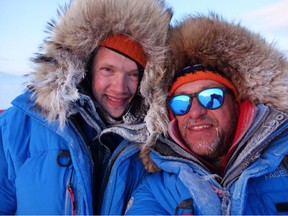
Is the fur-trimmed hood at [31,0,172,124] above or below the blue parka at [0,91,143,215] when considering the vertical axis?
above

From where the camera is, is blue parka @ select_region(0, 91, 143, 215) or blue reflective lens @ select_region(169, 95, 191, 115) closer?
blue parka @ select_region(0, 91, 143, 215)

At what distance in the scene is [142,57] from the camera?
2.35 metres

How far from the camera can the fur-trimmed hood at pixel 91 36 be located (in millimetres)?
2170

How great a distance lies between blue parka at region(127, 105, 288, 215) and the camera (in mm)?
1811

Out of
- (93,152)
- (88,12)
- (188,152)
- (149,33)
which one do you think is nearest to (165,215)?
(188,152)

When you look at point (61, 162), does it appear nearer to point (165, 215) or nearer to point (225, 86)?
point (165, 215)

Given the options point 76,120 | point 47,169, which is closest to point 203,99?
point 76,120

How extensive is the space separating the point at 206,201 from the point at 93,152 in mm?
865

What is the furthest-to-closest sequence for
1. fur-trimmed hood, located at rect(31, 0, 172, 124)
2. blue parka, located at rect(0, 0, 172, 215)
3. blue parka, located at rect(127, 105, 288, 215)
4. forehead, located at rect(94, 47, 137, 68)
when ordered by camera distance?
forehead, located at rect(94, 47, 137, 68), fur-trimmed hood, located at rect(31, 0, 172, 124), blue parka, located at rect(0, 0, 172, 215), blue parka, located at rect(127, 105, 288, 215)

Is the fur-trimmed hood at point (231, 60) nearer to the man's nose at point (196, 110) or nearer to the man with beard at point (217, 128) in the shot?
the man with beard at point (217, 128)

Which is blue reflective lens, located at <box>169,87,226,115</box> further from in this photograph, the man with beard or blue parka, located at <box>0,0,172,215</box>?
blue parka, located at <box>0,0,172,215</box>

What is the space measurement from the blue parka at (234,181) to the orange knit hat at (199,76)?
1.07 ft

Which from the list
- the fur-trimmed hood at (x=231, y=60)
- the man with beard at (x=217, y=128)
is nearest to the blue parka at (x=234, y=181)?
the man with beard at (x=217, y=128)

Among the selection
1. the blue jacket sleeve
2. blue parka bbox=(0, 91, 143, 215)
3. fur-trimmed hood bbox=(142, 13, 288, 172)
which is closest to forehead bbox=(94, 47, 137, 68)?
fur-trimmed hood bbox=(142, 13, 288, 172)
